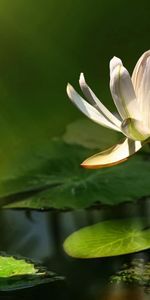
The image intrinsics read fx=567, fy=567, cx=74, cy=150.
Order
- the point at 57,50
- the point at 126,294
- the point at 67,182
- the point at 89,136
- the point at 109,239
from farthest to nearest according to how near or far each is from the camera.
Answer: the point at 57,50 < the point at 89,136 < the point at 67,182 < the point at 109,239 < the point at 126,294

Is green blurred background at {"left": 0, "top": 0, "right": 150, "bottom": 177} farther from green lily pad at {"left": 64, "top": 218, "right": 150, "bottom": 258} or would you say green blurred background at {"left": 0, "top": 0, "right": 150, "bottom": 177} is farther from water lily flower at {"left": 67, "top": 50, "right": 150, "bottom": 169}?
water lily flower at {"left": 67, "top": 50, "right": 150, "bottom": 169}

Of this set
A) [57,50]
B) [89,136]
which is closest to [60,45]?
[57,50]

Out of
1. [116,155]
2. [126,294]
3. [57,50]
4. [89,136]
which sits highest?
[57,50]

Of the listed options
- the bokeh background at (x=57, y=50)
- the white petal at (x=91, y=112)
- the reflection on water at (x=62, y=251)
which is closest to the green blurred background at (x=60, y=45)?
the bokeh background at (x=57, y=50)

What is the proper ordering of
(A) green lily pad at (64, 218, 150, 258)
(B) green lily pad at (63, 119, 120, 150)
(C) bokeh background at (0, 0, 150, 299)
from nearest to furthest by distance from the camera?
(A) green lily pad at (64, 218, 150, 258), (B) green lily pad at (63, 119, 120, 150), (C) bokeh background at (0, 0, 150, 299)

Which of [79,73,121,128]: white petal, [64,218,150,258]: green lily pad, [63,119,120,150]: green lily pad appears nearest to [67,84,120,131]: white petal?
[79,73,121,128]: white petal

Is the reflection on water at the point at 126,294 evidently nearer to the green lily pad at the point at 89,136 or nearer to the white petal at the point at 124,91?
the white petal at the point at 124,91

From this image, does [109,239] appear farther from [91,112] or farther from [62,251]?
[91,112]
